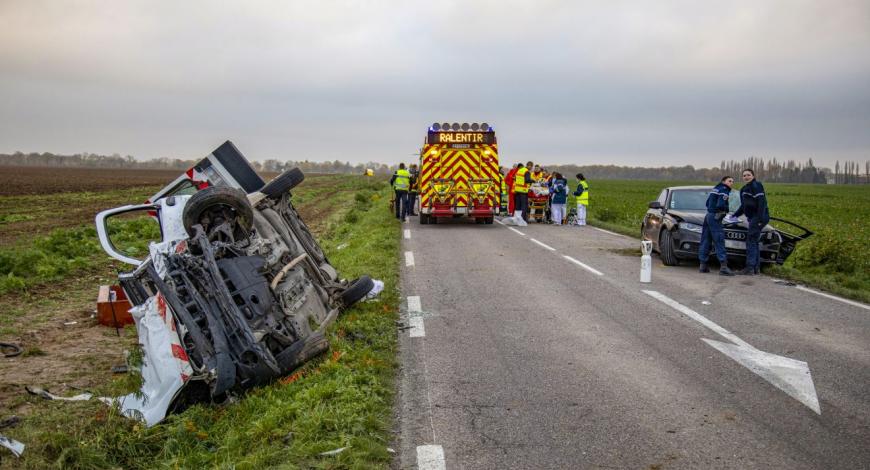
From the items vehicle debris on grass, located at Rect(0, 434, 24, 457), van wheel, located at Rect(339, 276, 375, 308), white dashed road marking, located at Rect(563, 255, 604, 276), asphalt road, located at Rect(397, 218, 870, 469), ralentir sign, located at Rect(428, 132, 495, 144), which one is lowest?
vehicle debris on grass, located at Rect(0, 434, 24, 457)

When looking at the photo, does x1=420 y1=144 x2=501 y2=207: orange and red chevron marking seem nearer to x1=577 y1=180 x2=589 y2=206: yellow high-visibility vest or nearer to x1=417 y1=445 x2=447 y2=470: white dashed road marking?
x1=577 y1=180 x2=589 y2=206: yellow high-visibility vest

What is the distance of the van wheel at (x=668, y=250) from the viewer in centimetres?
1373

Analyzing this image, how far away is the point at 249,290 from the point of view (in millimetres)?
6367

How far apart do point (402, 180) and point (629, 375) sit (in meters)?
17.5

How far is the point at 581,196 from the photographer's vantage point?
75.5 feet

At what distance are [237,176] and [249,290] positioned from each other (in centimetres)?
307

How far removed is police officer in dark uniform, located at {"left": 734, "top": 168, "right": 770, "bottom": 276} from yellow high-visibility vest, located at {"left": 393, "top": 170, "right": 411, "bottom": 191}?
40.8 feet

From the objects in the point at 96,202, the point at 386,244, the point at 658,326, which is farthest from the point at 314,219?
the point at 658,326

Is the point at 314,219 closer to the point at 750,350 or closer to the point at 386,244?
the point at 386,244

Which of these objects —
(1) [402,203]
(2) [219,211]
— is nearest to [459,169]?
(1) [402,203]

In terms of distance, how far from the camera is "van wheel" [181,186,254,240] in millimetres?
7094

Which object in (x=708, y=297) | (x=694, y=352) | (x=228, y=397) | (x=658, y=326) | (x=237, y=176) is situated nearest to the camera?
(x=228, y=397)

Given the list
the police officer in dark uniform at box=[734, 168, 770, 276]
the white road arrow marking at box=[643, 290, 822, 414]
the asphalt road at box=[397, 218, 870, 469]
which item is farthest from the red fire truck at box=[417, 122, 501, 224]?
the white road arrow marking at box=[643, 290, 822, 414]

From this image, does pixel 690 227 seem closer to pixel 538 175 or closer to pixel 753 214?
pixel 753 214
